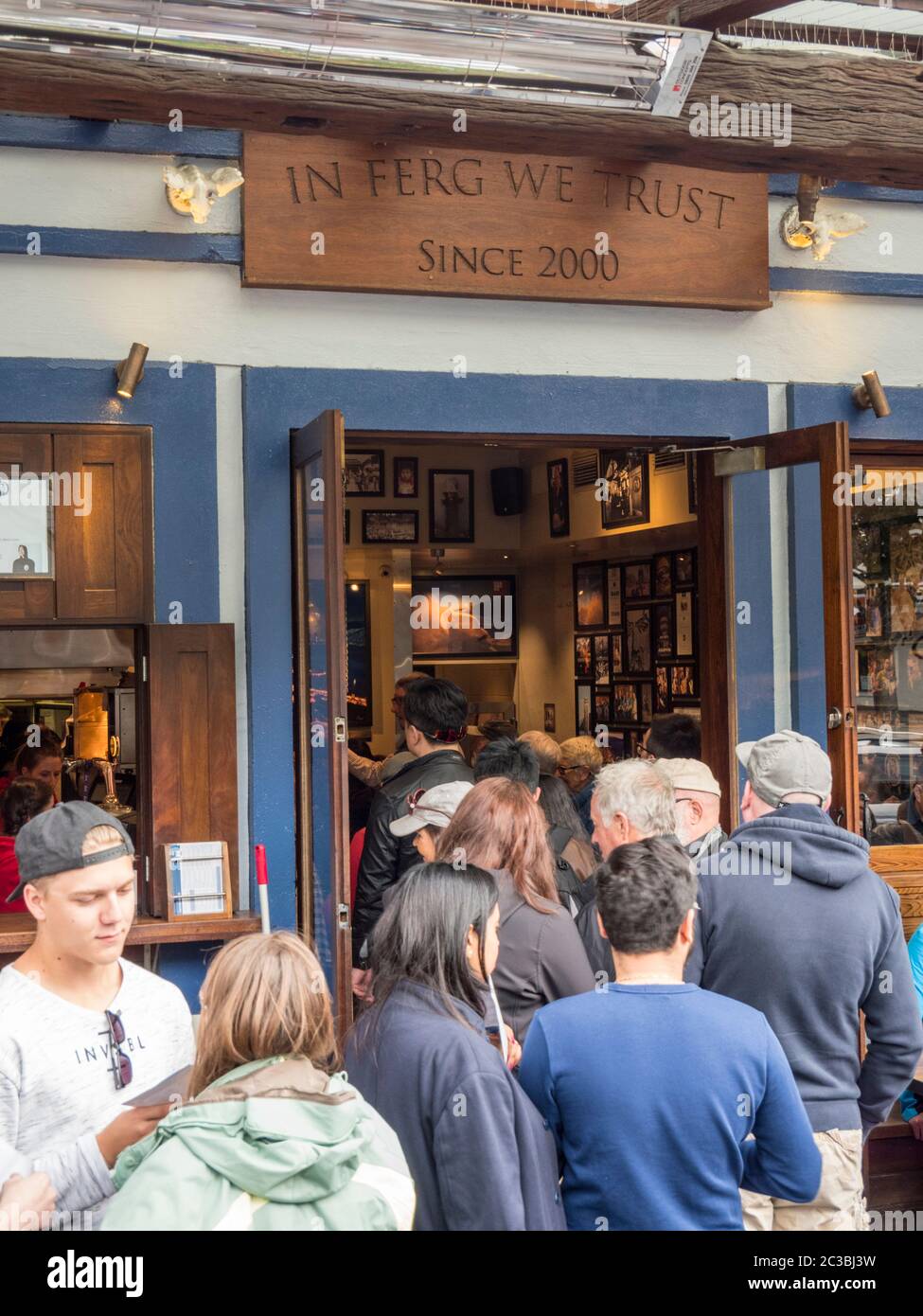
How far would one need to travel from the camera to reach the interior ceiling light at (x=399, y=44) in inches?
143

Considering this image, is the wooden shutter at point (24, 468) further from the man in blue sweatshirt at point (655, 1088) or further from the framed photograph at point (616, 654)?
the framed photograph at point (616, 654)

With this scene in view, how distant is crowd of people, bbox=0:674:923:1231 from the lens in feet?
6.98

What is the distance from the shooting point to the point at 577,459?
9.48 m

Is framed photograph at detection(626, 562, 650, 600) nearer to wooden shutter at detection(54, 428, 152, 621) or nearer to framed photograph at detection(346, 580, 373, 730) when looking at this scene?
framed photograph at detection(346, 580, 373, 730)

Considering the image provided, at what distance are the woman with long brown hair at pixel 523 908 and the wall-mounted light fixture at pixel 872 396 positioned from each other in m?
2.94

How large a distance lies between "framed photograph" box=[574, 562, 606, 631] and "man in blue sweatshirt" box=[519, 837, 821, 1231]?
681 centimetres

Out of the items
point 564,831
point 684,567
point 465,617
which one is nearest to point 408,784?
point 564,831

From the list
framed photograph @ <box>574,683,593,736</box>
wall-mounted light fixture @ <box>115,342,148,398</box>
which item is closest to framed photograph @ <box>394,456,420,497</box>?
framed photograph @ <box>574,683,593,736</box>

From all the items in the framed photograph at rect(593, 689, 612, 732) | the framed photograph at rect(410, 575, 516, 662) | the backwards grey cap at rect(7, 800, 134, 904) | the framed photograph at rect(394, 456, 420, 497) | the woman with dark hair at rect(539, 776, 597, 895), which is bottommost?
the woman with dark hair at rect(539, 776, 597, 895)

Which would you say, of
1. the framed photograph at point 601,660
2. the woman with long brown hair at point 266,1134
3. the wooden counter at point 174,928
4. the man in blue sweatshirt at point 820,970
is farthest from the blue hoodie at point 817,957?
the framed photograph at point 601,660
